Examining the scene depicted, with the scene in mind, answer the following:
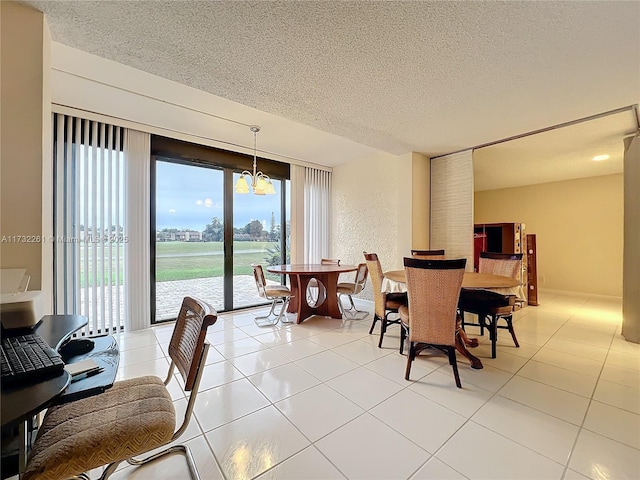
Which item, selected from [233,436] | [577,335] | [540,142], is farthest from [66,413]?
[540,142]

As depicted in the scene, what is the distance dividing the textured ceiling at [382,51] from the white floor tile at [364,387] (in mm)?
2489

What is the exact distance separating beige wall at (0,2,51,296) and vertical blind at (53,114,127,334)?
185cm

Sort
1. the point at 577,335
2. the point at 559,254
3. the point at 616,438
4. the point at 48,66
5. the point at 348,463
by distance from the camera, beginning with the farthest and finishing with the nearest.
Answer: the point at 559,254, the point at 577,335, the point at 48,66, the point at 616,438, the point at 348,463

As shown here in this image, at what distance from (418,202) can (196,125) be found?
3340 millimetres

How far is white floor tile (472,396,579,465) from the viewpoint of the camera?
1.48 meters

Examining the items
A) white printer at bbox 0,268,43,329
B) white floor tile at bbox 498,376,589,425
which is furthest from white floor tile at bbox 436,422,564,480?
white printer at bbox 0,268,43,329

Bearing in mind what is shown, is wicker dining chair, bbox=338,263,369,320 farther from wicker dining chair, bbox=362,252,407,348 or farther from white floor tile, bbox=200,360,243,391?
white floor tile, bbox=200,360,243,391

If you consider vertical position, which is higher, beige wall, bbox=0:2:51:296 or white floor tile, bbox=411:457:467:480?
beige wall, bbox=0:2:51:296

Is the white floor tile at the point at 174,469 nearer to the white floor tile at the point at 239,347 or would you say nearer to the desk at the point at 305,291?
the white floor tile at the point at 239,347

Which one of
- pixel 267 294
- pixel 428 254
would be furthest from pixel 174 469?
pixel 428 254

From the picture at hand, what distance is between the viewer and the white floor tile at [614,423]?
5.10ft

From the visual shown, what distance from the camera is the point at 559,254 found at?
5727mm

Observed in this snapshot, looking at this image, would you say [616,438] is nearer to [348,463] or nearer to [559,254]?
[348,463]

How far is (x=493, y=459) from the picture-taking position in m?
1.40
